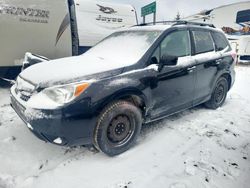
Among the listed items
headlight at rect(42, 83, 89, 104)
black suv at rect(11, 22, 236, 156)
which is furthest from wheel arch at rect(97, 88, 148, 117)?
headlight at rect(42, 83, 89, 104)

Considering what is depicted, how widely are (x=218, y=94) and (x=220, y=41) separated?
1120 mm

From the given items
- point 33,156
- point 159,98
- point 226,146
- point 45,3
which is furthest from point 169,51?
point 45,3

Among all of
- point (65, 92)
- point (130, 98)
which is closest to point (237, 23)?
point (130, 98)

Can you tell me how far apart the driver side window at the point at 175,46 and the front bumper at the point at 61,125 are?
1449mm

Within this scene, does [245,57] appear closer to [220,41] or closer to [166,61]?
[220,41]

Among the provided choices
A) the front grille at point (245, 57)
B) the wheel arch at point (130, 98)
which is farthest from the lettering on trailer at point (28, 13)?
the front grille at point (245, 57)

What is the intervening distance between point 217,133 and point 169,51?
1592mm

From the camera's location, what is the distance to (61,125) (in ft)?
8.36

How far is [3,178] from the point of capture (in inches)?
102

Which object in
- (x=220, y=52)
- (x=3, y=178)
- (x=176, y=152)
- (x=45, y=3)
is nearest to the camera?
(x=3, y=178)

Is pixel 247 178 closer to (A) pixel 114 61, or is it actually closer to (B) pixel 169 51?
(B) pixel 169 51

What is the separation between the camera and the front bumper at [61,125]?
100 inches

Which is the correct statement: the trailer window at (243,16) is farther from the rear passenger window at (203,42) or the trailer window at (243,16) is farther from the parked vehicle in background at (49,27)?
the rear passenger window at (203,42)

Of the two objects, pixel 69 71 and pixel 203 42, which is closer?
pixel 69 71
